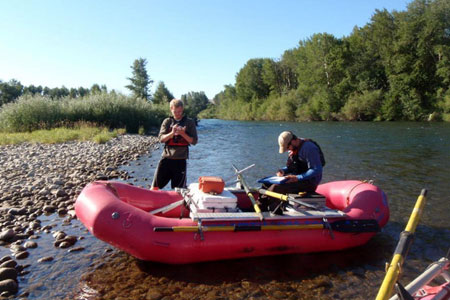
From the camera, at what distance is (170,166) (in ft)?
18.7

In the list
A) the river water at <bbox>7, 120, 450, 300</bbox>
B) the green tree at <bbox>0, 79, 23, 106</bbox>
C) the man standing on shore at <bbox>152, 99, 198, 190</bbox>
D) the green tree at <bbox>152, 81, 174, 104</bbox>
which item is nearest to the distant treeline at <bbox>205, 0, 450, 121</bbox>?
the green tree at <bbox>152, 81, 174, 104</bbox>

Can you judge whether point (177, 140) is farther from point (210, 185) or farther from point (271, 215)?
point (271, 215)

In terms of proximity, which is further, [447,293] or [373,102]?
[373,102]

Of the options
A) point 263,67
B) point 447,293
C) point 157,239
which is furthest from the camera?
point 263,67

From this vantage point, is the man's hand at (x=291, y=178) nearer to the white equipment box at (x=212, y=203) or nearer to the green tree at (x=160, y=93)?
the white equipment box at (x=212, y=203)

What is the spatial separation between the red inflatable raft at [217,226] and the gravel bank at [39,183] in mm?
966

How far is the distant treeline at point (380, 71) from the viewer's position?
105 ft

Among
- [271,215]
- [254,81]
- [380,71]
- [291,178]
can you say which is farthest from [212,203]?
[254,81]

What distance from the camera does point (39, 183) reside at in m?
7.37

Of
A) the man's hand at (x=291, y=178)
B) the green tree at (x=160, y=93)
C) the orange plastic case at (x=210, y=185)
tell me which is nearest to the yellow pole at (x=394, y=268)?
the man's hand at (x=291, y=178)

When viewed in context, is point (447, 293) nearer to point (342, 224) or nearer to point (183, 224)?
point (342, 224)

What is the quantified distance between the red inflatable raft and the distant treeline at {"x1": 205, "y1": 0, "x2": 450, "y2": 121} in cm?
2952

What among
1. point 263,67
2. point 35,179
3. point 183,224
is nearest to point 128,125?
point 35,179

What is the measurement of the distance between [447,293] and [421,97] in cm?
3525
